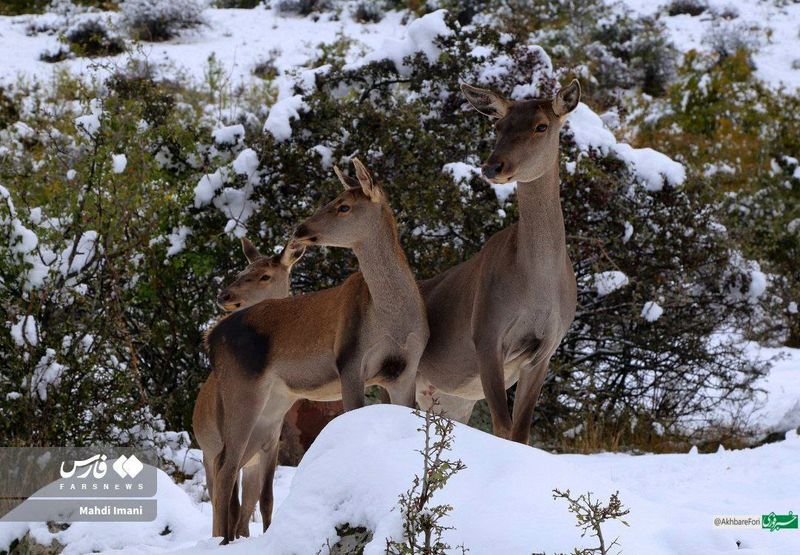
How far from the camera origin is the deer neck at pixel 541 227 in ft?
20.9

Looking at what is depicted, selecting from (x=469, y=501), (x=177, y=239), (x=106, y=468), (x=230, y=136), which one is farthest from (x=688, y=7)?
(x=469, y=501)

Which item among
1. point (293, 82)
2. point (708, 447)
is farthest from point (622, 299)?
point (293, 82)

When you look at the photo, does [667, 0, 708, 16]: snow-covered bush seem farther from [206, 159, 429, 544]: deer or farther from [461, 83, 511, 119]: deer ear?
[206, 159, 429, 544]: deer

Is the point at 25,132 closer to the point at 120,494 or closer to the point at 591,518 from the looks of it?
the point at 120,494

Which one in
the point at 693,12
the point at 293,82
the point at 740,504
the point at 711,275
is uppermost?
the point at 293,82

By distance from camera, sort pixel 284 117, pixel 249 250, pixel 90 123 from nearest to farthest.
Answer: pixel 249 250
pixel 90 123
pixel 284 117

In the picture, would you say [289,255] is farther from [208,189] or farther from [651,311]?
[651,311]

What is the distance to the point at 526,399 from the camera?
6.59 m

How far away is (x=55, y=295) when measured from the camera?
886cm

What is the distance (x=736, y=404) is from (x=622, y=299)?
181 cm

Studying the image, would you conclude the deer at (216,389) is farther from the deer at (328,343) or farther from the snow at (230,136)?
the snow at (230,136)

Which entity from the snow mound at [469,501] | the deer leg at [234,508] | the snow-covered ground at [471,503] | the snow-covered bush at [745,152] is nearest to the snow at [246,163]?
the snow-covered bush at [745,152]

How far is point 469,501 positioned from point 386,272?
209 centimetres

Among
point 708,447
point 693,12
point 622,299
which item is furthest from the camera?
point 693,12
